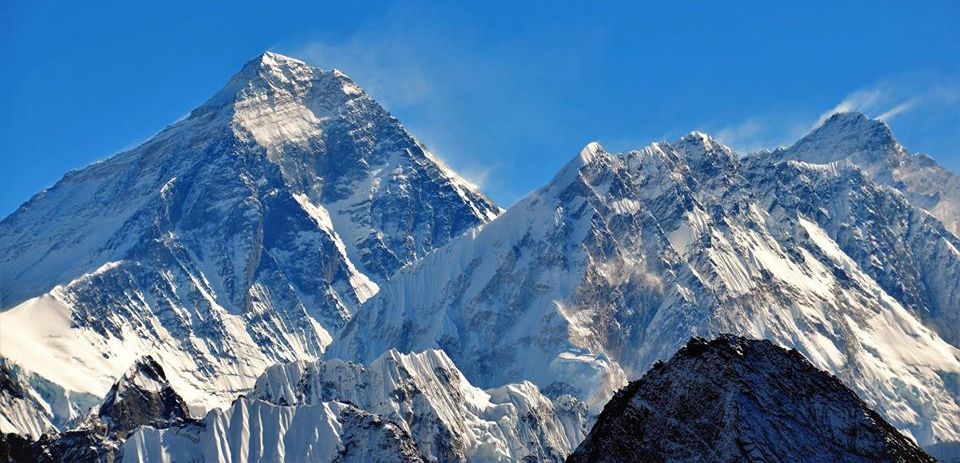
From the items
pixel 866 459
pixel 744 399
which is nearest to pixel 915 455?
pixel 866 459

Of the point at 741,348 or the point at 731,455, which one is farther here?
the point at 741,348

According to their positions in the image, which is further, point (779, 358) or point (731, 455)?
point (779, 358)

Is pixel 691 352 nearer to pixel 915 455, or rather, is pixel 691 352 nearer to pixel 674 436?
pixel 674 436

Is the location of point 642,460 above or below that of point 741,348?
below

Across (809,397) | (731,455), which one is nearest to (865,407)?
(809,397)

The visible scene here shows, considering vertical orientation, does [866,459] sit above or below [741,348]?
below

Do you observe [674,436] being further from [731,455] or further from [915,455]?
[915,455]
